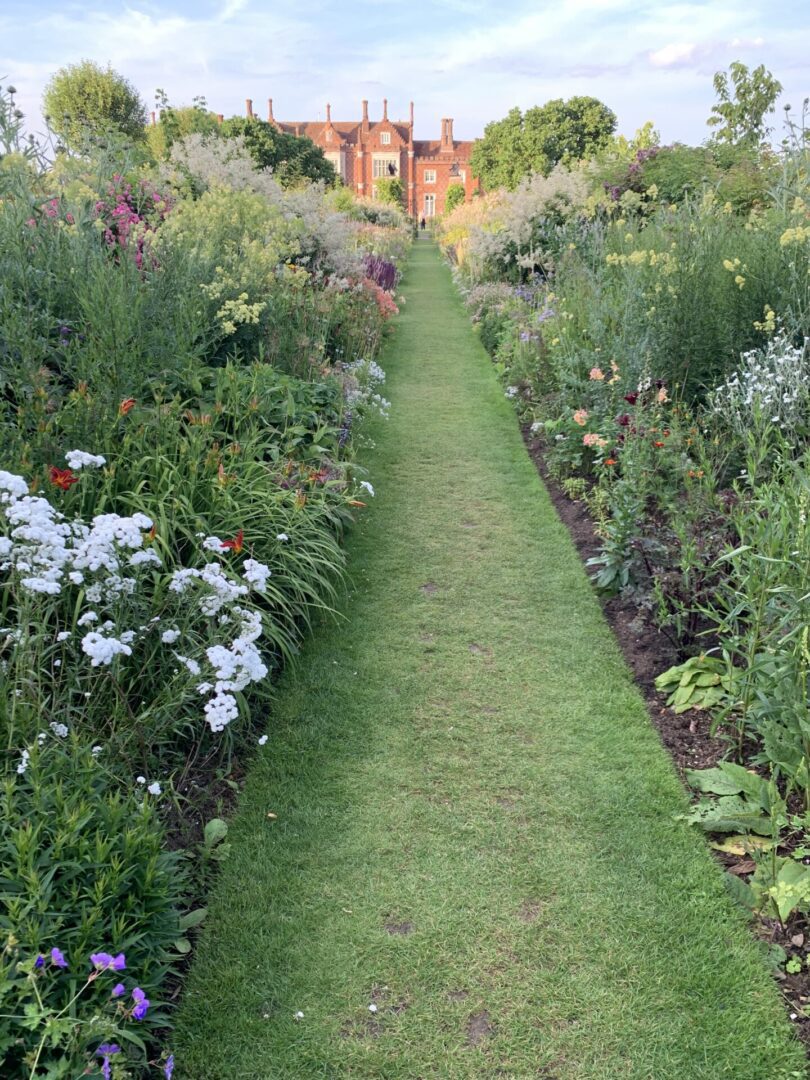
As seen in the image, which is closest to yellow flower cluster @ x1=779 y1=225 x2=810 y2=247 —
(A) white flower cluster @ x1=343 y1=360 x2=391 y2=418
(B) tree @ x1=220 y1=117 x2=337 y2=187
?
(A) white flower cluster @ x1=343 y1=360 x2=391 y2=418

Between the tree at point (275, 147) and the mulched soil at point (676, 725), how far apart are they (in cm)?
2467

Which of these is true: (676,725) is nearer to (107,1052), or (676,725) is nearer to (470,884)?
(470,884)

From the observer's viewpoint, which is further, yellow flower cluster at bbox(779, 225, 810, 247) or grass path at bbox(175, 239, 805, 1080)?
yellow flower cluster at bbox(779, 225, 810, 247)

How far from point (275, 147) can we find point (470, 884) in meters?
31.9

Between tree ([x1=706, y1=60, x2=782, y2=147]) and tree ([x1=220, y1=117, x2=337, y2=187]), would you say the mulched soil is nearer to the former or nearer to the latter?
tree ([x1=706, y1=60, x2=782, y2=147])

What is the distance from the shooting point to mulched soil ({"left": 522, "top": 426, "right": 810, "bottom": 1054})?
2.13m

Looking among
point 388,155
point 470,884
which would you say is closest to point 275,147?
point 470,884

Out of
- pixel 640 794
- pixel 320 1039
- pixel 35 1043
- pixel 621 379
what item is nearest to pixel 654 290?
pixel 621 379

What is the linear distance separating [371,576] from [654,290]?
2.89 metres

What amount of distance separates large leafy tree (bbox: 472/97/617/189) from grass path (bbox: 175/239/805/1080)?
32.7m

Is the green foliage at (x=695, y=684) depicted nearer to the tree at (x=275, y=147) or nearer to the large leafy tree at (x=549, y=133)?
the tree at (x=275, y=147)

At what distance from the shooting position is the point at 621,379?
5238 mm

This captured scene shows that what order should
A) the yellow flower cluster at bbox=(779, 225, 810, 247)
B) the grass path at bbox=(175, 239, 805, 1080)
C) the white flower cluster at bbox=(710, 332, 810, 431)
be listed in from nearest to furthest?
1. the grass path at bbox=(175, 239, 805, 1080)
2. the white flower cluster at bbox=(710, 332, 810, 431)
3. the yellow flower cluster at bbox=(779, 225, 810, 247)

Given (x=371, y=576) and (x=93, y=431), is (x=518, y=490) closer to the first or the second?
(x=371, y=576)
